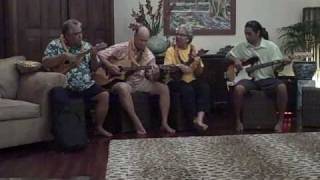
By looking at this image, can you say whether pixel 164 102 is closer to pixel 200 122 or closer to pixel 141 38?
pixel 200 122

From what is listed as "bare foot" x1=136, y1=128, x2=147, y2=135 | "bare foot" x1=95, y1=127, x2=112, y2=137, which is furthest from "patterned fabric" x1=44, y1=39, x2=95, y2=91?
"bare foot" x1=136, y1=128, x2=147, y2=135

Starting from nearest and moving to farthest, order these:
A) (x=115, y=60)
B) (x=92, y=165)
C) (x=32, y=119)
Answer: (x=92, y=165)
(x=32, y=119)
(x=115, y=60)

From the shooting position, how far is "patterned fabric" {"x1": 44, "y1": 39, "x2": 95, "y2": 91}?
4348mm

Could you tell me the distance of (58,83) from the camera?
4.17 metres

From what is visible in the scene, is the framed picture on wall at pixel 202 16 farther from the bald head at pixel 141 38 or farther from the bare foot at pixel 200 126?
the bare foot at pixel 200 126

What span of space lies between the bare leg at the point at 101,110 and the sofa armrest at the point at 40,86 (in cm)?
47

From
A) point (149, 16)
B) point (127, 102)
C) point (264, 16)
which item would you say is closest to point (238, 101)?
point (127, 102)

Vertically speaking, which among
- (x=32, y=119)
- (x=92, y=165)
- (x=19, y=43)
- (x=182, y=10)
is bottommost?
(x=92, y=165)

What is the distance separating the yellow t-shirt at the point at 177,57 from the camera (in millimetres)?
4957

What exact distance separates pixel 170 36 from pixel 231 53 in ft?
3.79

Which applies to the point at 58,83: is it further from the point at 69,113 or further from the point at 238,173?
Result: the point at 238,173

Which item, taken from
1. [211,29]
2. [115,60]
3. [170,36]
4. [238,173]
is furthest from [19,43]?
[238,173]

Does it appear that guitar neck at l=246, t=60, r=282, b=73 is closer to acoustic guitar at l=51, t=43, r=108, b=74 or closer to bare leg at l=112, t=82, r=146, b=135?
bare leg at l=112, t=82, r=146, b=135

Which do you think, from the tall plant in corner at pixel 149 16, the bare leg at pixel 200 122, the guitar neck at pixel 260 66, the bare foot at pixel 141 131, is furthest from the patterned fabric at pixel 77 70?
the guitar neck at pixel 260 66
